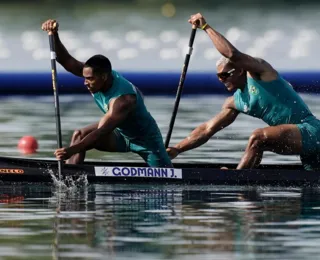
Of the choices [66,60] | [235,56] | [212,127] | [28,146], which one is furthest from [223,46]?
[28,146]

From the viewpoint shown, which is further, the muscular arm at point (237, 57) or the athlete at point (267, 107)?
the athlete at point (267, 107)

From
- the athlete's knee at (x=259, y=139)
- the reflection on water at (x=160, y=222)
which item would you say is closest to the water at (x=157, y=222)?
the reflection on water at (x=160, y=222)

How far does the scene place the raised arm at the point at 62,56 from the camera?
19047mm

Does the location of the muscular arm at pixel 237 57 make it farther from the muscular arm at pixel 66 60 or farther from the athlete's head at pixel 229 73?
the muscular arm at pixel 66 60

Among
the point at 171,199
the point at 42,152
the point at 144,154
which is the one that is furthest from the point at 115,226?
the point at 42,152

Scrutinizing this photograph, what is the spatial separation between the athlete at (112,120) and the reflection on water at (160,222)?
0.53 metres

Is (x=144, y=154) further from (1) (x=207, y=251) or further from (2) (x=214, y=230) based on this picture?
(1) (x=207, y=251)

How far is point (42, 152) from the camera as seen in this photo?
1030 inches

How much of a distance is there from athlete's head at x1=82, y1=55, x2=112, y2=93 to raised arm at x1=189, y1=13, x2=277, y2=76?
1427 mm

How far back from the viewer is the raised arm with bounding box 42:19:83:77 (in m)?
19.0

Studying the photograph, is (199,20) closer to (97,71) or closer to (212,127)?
(97,71)

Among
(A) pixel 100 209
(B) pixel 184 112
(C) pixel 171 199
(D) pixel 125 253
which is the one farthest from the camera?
(B) pixel 184 112

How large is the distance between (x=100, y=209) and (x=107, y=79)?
2533 millimetres

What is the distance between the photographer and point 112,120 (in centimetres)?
1809
